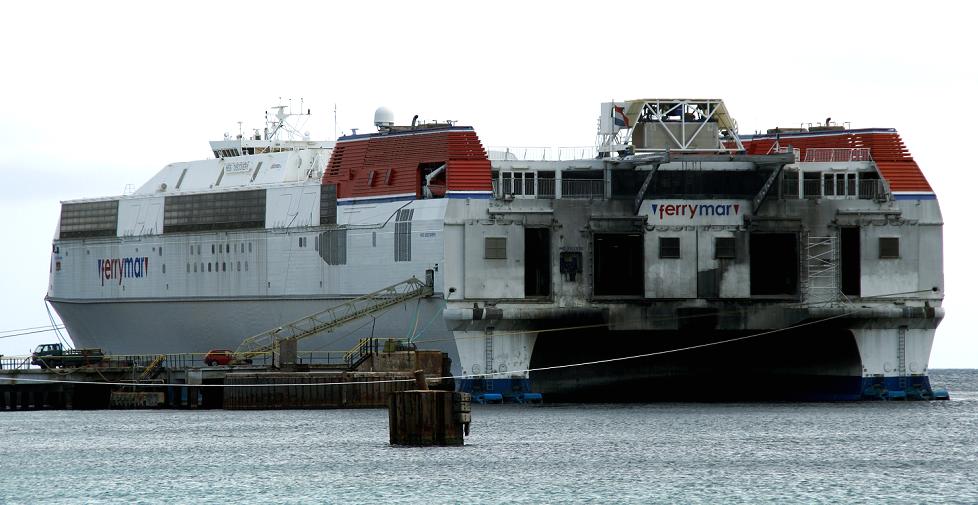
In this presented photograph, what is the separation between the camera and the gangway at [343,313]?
98.2 m

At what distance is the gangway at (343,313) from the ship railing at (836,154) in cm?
1784

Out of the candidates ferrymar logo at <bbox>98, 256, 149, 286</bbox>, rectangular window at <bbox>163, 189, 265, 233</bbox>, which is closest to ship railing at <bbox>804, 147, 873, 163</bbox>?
rectangular window at <bbox>163, 189, 265, 233</bbox>

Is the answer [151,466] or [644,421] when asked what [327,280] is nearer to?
[644,421]

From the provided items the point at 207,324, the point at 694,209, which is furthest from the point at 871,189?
the point at 207,324

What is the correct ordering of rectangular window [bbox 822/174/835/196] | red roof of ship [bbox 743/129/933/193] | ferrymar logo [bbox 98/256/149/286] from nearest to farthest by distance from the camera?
1. red roof of ship [bbox 743/129/933/193]
2. rectangular window [bbox 822/174/835/196]
3. ferrymar logo [bbox 98/256/149/286]

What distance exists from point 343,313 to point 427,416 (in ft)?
109

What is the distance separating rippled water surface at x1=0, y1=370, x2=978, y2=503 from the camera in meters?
62.6

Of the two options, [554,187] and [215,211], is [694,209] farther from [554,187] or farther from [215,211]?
[215,211]

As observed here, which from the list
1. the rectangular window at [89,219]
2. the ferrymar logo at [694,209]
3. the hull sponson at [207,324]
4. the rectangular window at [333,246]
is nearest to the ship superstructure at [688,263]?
the ferrymar logo at [694,209]

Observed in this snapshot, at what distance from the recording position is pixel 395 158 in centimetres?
10100

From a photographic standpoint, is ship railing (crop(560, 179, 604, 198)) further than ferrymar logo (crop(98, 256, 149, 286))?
No

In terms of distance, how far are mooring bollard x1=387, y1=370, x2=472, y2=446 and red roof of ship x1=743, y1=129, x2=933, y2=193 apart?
85.4ft

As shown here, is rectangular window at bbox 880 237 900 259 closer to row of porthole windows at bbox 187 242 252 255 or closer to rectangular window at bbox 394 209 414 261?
rectangular window at bbox 394 209 414 261

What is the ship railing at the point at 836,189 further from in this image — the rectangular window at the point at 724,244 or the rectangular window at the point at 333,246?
the rectangular window at the point at 333,246
